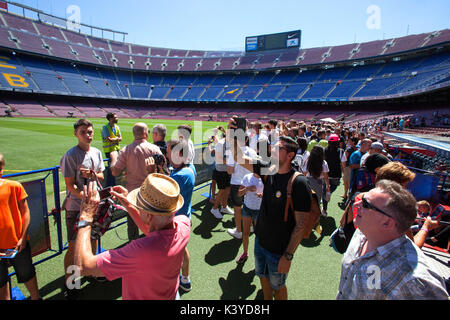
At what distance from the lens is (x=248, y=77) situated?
58.4 meters

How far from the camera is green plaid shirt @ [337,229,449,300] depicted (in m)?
1.20

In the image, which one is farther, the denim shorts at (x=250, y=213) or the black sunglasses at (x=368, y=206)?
the denim shorts at (x=250, y=213)

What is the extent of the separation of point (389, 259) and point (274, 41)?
68.1m

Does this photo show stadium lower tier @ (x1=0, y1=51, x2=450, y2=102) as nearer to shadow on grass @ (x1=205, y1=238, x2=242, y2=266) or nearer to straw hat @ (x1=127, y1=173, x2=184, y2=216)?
shadow on grass @ (x1=205, y1=238, x2=242, y2=266)

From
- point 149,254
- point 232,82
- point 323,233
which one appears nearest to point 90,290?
point 149,254

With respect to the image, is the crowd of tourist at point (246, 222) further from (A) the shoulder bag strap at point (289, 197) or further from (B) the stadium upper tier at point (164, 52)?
(B) the stadium upper tier at point (164, 52)

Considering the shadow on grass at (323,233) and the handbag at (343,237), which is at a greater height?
the handbag at (343,237)

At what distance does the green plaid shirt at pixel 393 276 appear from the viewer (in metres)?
1.20

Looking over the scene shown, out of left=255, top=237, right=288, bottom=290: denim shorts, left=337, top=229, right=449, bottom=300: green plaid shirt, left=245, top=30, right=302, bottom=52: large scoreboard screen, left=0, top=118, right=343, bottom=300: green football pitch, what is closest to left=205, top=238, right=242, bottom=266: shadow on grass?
left=0, top=118, right=343, bottom=300: green football pitch

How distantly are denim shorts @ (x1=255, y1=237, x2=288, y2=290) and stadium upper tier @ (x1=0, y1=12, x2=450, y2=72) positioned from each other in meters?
48.1

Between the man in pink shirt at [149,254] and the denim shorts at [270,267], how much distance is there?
1126 mm

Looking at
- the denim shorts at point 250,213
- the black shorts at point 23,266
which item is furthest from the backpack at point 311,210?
the black shorts at point 23,266
